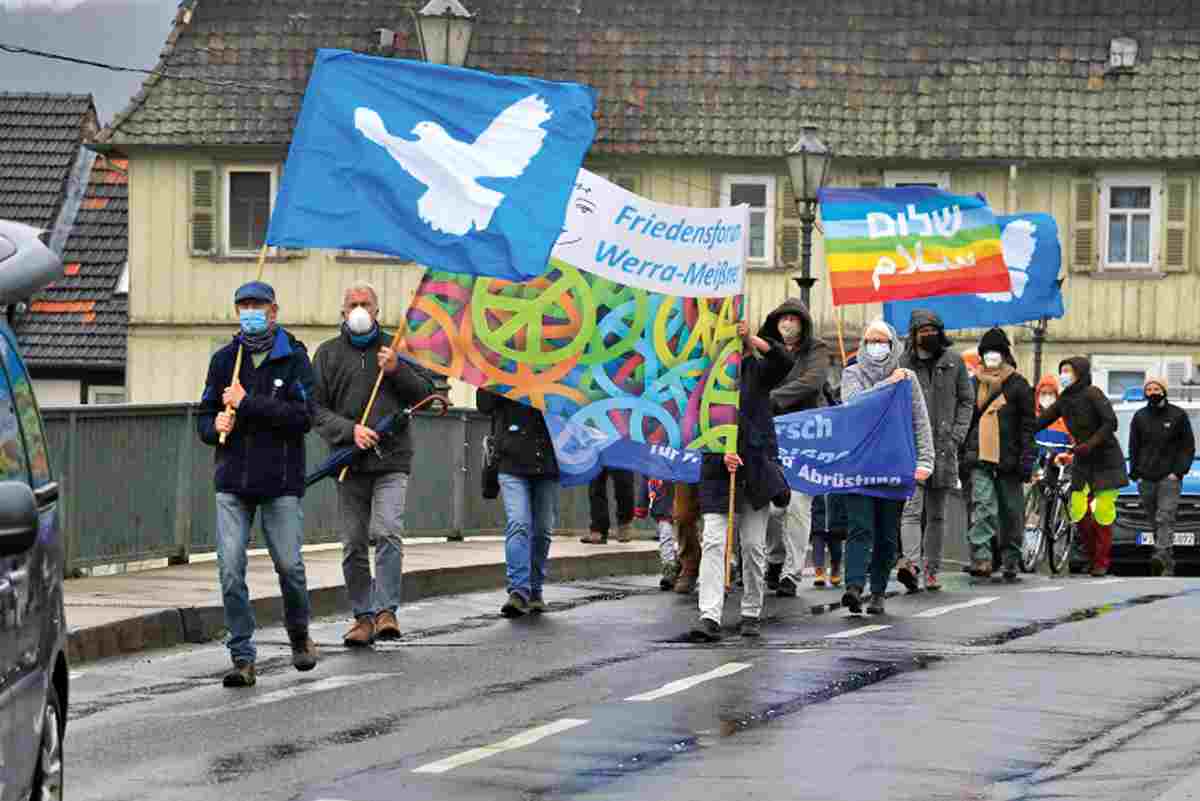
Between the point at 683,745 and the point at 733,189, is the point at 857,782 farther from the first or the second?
the point at 733,189

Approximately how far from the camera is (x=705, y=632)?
15461 millimetres

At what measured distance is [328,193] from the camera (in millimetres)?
15164

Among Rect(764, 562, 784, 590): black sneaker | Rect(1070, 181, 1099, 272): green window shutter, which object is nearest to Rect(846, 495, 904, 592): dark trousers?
Rect(764, 562, 784, 590): black sneaker

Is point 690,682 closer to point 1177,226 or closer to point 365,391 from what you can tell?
point 365,391

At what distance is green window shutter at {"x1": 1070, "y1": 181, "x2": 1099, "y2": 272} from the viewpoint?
47.2 meters

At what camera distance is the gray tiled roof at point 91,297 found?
167 feet

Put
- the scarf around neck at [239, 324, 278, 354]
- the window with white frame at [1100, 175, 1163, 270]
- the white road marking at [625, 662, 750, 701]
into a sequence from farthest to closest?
1. the window with white frame at [1100, 175, 1163, 270]
2. the scarf around neck at [239, 324, 278, 354]
3. the white road marking at [625, 662, 750, 701]

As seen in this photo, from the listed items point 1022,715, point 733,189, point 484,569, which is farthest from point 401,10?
point 1022,715

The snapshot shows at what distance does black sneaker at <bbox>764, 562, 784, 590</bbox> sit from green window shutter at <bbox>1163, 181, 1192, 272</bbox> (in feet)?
94.7

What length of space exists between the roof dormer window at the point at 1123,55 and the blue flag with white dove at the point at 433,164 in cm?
3245

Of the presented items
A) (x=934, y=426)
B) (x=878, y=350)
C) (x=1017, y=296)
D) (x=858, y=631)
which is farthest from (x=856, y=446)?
(x=1017, y=296)

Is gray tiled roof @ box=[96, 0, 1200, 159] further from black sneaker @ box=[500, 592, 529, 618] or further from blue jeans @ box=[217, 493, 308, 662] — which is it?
blue jeans @ box=[217, 493, 308, 662]

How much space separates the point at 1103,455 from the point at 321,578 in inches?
333

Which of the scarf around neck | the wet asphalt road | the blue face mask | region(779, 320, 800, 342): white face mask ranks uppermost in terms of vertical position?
region(779, 320, 800, 342): white face mask
